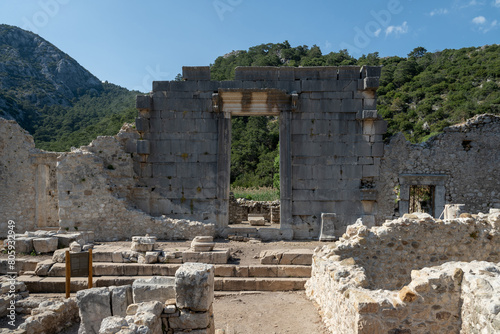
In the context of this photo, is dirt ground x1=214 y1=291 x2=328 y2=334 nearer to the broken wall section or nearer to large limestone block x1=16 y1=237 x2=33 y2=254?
the broken wall section

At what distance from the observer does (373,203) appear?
10508 millimetres

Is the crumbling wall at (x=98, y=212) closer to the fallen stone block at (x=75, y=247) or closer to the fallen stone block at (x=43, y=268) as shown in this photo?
the fallen stone block at (x=75, y=247)

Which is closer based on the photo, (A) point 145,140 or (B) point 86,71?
(A) point 145,140

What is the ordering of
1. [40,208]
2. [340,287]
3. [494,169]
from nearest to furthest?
[340,287]
[494,169]
[40,208]

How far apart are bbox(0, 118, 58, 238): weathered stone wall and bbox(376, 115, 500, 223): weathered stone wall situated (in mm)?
14872

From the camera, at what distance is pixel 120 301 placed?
179 inches

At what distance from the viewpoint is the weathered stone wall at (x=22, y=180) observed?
13.8m

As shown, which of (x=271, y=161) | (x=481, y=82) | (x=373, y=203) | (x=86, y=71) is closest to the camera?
(x=373, y=203)

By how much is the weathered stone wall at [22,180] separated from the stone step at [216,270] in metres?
8.54

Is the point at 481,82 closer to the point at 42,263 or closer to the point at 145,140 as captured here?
the point at 145,140

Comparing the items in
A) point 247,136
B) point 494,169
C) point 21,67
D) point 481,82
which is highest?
point 21,67

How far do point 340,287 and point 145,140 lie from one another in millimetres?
8235

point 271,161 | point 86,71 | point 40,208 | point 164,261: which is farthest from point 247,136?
point 86,71

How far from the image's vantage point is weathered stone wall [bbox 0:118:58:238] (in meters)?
13.8
